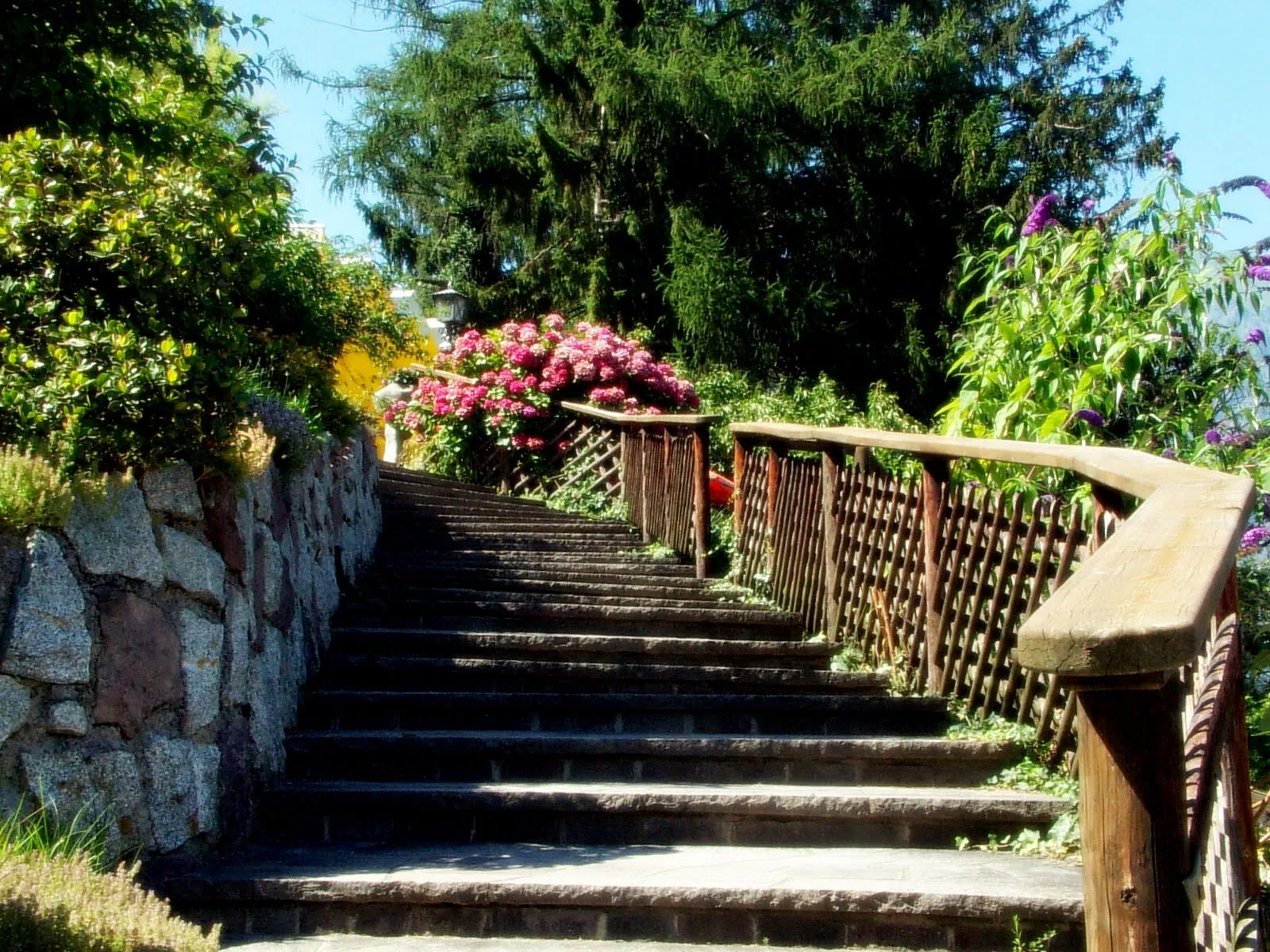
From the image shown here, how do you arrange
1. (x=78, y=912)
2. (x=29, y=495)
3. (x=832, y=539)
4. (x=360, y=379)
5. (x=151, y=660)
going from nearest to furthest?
(x=78, y=912)
(x=29, y=495)
(x=151, y=660)
(x=832, y=539)
(x=360, y=379)

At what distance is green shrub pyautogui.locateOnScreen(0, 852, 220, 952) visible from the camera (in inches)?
107

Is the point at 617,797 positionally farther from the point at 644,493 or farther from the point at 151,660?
the point at 644,493

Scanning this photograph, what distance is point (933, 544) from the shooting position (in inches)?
208

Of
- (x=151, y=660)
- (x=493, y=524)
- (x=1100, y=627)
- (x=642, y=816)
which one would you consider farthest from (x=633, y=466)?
(x=1100, y=627)

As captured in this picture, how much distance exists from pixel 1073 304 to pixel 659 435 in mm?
4719

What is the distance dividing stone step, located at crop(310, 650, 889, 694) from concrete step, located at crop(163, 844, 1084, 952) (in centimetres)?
171

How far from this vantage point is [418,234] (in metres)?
23.1

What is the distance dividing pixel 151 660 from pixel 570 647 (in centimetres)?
238

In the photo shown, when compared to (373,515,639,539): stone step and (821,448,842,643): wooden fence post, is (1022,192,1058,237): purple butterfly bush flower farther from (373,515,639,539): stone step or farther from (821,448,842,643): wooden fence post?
(373,515,639,539): stone step

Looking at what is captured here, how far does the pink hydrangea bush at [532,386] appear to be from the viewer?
13.9 metres

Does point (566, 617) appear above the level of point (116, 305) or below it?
below

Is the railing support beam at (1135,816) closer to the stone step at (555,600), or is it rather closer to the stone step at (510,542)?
the stone step at (555,600)

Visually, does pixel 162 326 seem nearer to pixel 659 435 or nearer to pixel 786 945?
pixel 786 945

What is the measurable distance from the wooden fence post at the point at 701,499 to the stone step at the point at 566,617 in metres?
1.57
